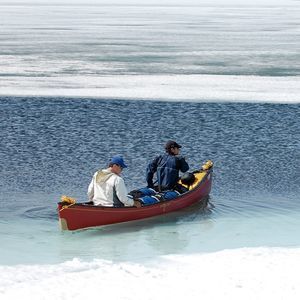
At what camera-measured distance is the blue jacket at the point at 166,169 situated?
1502 centimetres

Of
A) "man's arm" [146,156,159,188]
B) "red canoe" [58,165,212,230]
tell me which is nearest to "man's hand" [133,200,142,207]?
"red canoe" [58,165,212,230]

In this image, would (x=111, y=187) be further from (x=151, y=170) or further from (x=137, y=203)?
(x=151, y=170)

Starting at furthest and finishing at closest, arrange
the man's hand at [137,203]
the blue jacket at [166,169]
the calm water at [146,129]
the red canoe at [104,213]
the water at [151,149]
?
the blue jacket at [166,169] < the man's hand at [137,203] < the calm water at [146,129] < the red canoe at [104,213] < the water at [151,149]

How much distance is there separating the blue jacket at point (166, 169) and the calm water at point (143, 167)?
557 millimetres

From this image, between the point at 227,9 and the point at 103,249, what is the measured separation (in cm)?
6520

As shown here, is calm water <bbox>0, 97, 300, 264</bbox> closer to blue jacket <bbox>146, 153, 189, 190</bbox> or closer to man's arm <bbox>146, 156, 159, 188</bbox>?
blue jacket <bbox>146, 153, 189, 190</bbox>

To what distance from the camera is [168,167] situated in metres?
15.1

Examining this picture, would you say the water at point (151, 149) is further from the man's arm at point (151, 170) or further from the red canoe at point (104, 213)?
the man's arm at point (151, 170)

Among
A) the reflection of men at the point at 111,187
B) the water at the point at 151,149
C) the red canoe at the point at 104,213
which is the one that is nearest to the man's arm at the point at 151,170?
the red canoe at the point at 104,213

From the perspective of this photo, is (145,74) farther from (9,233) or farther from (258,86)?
(9,233)

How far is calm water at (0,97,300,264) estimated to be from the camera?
13.3 metres

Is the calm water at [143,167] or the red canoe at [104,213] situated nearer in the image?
the calm water at [143,167]

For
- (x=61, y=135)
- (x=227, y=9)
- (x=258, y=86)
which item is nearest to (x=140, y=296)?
(x=61, y=135)

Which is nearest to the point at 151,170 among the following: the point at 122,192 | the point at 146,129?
the point at 122,192
